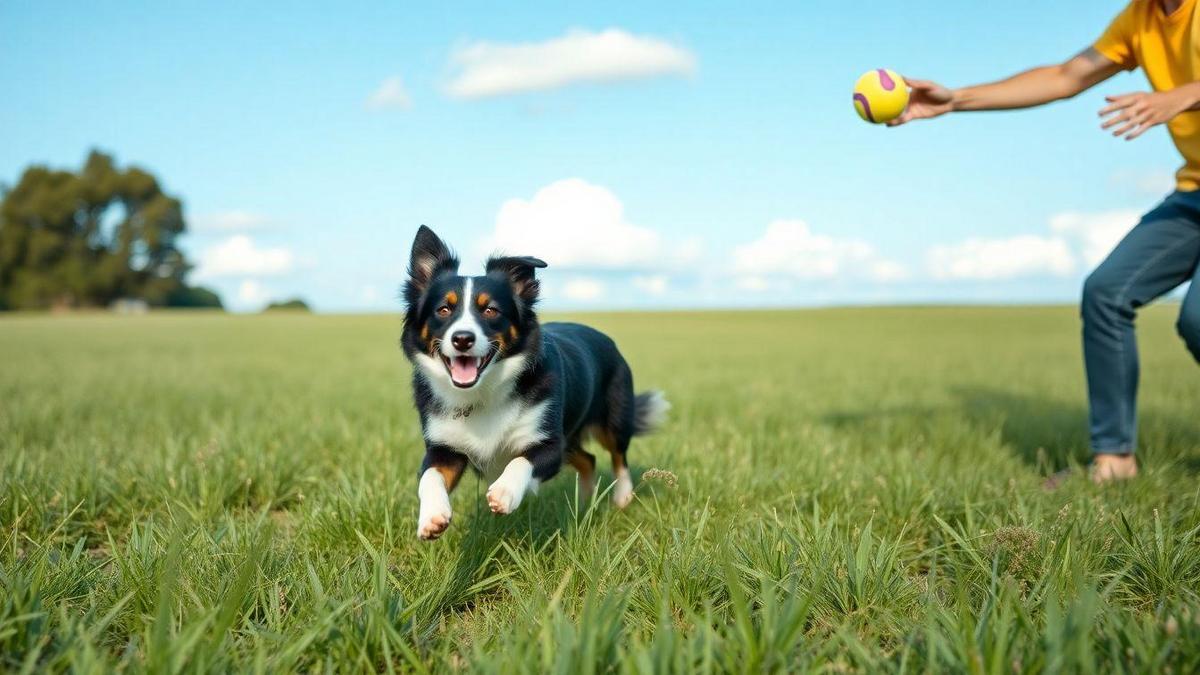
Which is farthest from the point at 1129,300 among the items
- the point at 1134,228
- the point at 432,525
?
the point at 432,525

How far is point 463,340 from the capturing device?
10.7 ft

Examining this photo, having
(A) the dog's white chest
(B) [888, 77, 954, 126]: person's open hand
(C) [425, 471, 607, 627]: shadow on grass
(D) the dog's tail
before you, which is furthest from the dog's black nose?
(B) [888, 77, 954, 126]: person's open hand

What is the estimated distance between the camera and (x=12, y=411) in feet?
24.5

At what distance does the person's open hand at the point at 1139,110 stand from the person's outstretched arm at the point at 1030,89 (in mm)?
1063

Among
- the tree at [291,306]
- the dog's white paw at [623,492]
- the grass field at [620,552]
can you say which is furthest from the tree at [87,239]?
the dog's white paw at [623,492]

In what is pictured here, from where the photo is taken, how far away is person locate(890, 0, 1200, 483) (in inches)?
175

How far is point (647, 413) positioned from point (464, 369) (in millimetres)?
2055

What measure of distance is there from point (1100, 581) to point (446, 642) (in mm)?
2393

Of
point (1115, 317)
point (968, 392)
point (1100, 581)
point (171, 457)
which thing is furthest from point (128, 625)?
point (968, 392)

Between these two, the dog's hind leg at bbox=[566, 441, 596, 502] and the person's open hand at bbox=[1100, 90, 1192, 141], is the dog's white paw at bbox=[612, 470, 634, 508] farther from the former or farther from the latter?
the person's open hand at bbox=[1100, 90, 1192, 141]

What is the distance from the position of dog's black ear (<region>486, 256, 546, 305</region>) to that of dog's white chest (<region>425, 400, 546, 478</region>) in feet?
1.84

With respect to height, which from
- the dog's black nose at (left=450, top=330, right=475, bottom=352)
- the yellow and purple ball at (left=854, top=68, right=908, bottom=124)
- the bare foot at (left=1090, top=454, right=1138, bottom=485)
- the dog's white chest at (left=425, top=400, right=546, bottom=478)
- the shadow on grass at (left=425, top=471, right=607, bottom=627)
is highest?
the yellow and purple ball at (left=854, top=68, right=908, bottom=124)

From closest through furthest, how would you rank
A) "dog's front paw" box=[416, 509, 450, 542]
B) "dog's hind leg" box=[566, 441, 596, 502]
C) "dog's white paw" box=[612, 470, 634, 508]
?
"dog's front paw" box=[416, 509, 450, 542]
"dog's white paw" box=[612, 470, 634, 508]
"dog's hind leg" box=[566, 441, 596, 502]

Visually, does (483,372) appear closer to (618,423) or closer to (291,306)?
(618,423)
